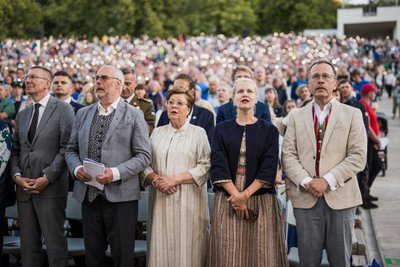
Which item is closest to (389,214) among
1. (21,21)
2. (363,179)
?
(363,179)

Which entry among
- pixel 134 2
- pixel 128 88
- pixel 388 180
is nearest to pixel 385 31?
pixel 134 2

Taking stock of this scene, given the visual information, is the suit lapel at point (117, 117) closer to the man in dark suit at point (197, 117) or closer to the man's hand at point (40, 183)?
the man's hand at point (40, 183)

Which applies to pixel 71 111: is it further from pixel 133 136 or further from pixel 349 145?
pixel 349 145

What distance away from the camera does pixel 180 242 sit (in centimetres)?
522

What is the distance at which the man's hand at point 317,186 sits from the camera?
15.9 feet

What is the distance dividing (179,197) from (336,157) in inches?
48.7

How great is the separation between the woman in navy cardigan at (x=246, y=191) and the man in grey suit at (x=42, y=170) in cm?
138

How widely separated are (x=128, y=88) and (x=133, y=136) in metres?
1.75

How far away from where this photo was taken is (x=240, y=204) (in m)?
4.98

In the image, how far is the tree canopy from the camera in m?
48.8

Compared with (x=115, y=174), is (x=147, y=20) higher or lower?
higher

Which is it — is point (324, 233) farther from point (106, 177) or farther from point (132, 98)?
point (132, 98)

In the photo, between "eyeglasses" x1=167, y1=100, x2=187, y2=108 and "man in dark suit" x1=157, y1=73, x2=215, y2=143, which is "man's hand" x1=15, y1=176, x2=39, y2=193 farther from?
"man in dark suit" x1=157, y1=73, x2=215, y2=143

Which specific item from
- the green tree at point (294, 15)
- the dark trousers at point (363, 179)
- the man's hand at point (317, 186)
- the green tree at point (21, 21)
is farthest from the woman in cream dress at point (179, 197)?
the green tree at point (294, 15)
